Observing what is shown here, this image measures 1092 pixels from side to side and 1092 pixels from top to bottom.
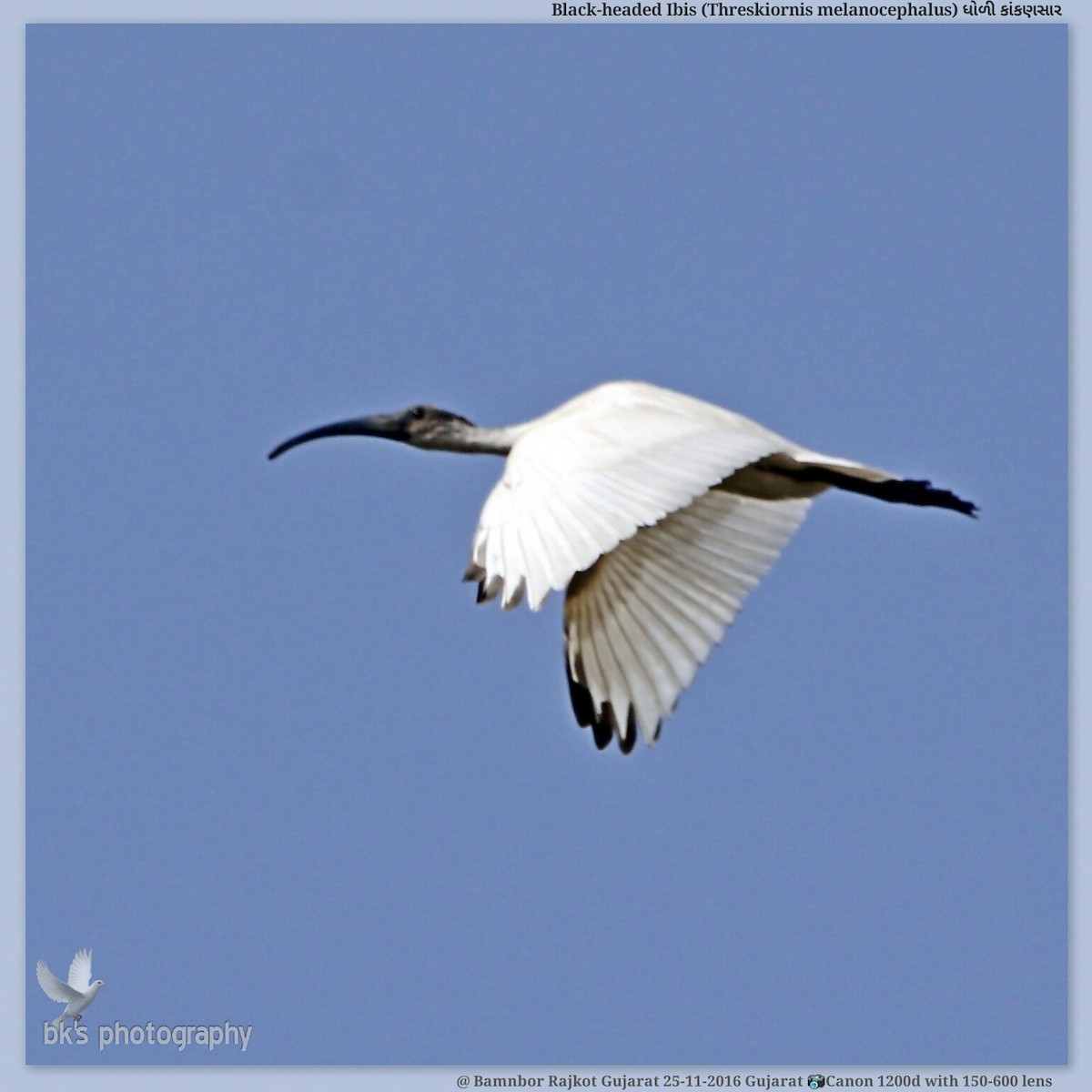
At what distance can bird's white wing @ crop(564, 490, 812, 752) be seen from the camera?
30.4ft

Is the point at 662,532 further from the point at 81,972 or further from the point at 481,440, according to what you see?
the point at 81,972

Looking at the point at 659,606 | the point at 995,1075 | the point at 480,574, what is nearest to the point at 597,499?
the point at 480,574

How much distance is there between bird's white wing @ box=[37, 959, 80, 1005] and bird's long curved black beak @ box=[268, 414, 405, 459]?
2.98m

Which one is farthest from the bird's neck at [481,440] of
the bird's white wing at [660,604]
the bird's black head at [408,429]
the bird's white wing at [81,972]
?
the bird's white wing at [81,972]

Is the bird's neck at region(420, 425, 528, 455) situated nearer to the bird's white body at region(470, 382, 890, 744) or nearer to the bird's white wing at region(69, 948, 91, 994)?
the bird's white body at region(470, 382, 890, 744)

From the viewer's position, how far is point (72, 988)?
9508 millimetres

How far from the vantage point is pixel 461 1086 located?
8.64 m

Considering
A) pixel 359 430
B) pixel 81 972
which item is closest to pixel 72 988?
pixel 81 972

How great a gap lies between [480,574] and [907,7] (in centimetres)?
407

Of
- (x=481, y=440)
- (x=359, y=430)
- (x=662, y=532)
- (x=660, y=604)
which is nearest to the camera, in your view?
(x=660, y=604)

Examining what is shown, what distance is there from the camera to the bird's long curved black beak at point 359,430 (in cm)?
1047

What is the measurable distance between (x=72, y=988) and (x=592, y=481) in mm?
3923

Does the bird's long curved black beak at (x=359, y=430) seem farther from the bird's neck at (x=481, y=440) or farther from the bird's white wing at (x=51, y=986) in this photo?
the bird's white wing at (x=51, y=986)

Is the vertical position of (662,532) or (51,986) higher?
(662,532)
